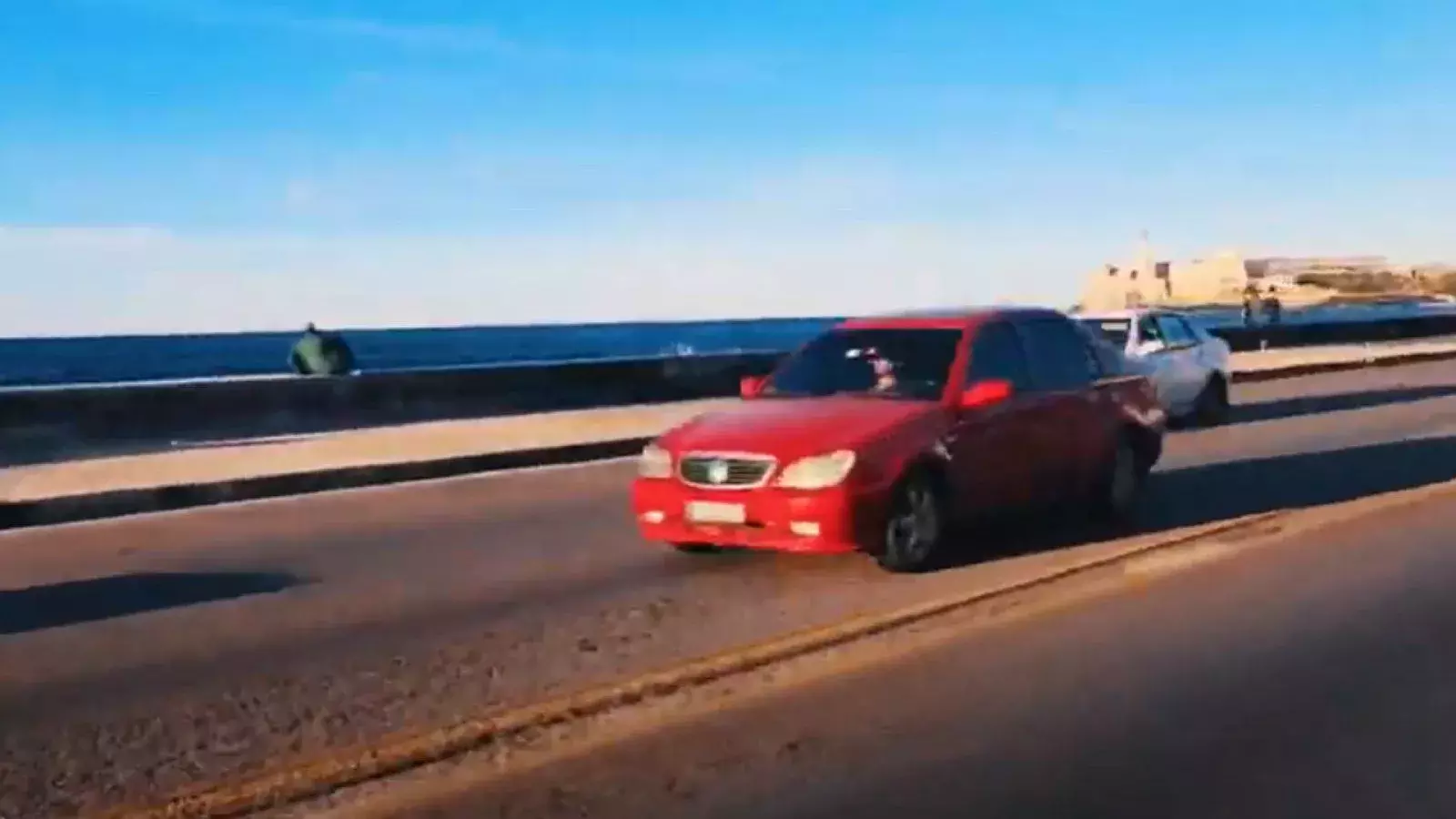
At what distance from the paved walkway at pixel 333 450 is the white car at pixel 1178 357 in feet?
19.4

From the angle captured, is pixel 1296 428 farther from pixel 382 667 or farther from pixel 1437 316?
pixel 1437 316

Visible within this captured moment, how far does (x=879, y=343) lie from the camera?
1144 centimetres

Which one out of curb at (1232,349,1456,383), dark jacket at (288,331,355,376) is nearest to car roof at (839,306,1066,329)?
dark jacket at (288,331,355,376)

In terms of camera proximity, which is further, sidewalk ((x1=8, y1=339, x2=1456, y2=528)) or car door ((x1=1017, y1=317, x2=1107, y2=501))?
sidewalk ((x1=8, y1=339, x2=1456, y2=528))

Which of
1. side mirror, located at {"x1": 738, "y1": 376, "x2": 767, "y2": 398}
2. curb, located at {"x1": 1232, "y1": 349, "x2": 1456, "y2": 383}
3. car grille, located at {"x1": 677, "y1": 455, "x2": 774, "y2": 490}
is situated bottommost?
curb, located at {"x1": 1232, "y1": 349, "x2": 1456, "y2": 383}

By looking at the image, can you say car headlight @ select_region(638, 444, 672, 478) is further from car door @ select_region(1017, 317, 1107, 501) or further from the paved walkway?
the paved walkway

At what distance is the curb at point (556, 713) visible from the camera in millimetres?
5691

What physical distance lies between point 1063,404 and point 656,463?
116 inches

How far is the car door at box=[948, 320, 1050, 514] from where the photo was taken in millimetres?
10750

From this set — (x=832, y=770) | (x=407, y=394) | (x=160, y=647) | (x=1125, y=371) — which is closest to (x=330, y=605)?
(x=160, y=647)

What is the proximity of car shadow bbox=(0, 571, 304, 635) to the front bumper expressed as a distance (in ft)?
7.73

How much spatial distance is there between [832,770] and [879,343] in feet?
18.9

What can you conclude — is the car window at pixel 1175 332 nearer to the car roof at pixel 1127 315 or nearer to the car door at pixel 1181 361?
the car door at pixel 1181 361

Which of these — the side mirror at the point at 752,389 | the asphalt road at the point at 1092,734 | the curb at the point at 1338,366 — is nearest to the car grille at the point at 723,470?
the side mirror at the point at 752,389
